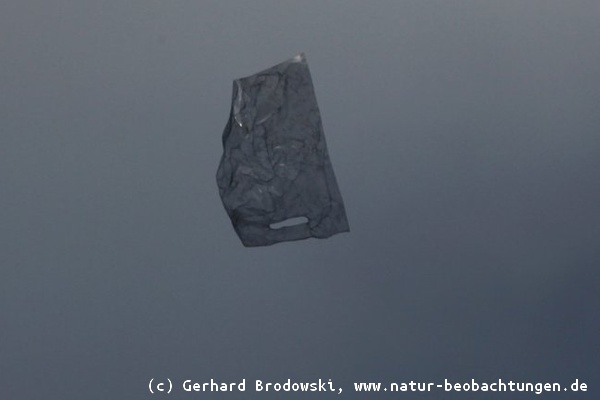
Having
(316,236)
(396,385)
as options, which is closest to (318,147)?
(316,236)

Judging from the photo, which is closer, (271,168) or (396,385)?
(271,168)

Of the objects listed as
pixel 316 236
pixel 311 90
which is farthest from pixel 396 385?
pixel 311 90

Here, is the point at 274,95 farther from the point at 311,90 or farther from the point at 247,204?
the point at 247,204

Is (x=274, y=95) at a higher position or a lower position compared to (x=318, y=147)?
higher

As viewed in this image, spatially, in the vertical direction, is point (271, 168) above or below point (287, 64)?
below

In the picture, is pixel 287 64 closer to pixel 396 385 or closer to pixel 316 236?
pixel 316 236

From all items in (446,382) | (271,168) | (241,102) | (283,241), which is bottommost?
(446,382)
